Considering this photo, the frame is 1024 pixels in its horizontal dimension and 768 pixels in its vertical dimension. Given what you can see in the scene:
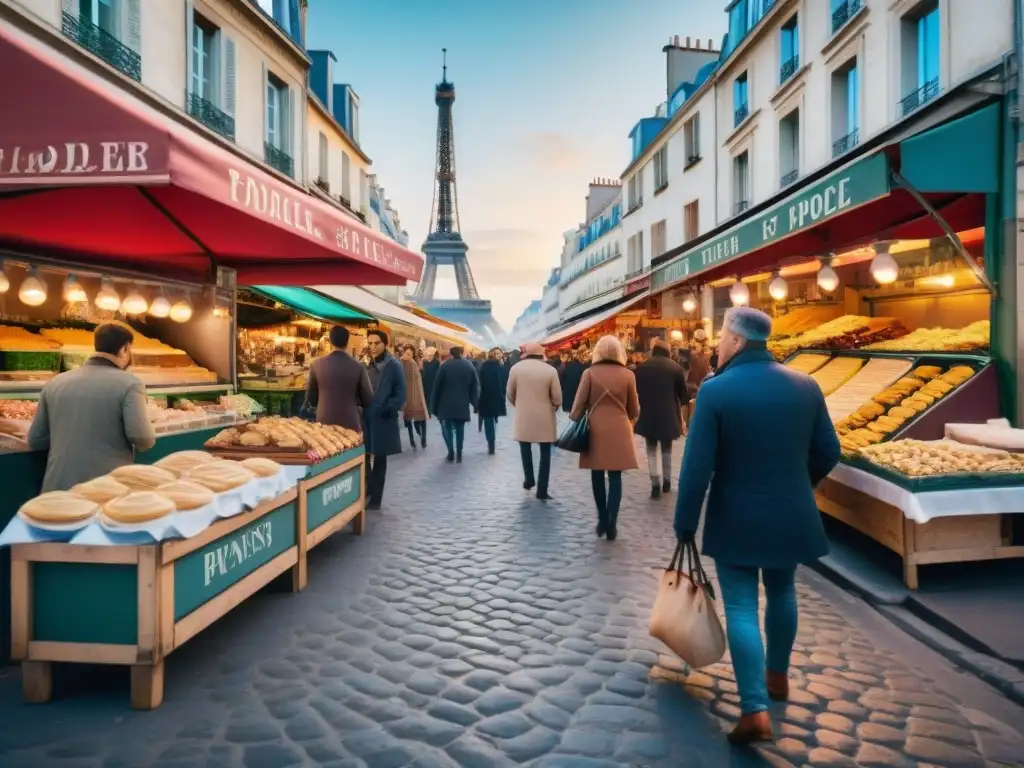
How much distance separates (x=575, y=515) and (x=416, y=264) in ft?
10.8

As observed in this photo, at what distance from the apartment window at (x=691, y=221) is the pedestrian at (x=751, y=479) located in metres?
18.8

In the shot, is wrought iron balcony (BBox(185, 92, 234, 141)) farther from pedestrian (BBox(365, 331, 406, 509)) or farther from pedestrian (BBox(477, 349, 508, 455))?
pedestrian (BBox(365, 331, 406, 509))

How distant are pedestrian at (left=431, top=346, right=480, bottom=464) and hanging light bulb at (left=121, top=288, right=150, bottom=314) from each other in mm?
4871

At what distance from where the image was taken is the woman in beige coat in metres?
6.49

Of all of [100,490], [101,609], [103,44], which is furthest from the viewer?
[103,44]

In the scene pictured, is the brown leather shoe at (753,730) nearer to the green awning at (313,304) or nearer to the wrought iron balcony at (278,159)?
the green awning at (313,304)

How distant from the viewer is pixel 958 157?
6078 millimetres

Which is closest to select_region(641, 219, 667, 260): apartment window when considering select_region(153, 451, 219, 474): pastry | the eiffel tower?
select_region(153, 451, 219, 474): pastry

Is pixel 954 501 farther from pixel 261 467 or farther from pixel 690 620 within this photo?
pixel 261 467

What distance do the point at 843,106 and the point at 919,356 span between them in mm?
8940

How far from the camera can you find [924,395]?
20.9ft

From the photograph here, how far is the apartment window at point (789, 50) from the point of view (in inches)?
608

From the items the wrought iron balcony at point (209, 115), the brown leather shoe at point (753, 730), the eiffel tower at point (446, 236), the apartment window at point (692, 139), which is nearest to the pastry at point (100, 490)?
the brown leather shoe at point (753, 730)

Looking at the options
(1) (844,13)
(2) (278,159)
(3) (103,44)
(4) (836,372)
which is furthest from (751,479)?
(2) (278,159)
